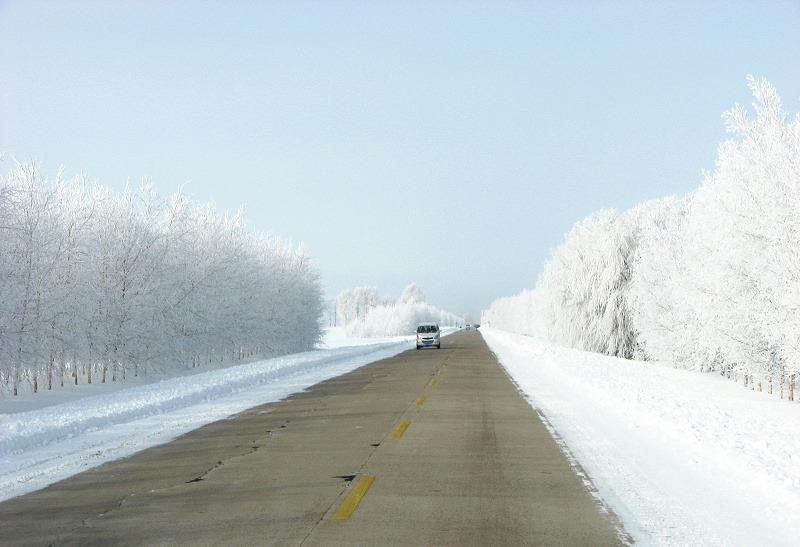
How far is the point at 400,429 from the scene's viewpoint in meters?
12.1

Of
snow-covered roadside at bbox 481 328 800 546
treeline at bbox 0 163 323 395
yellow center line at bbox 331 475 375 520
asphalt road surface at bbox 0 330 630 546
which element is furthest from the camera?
treeline at bbox 0 163 323 395

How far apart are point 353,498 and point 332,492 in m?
0.38

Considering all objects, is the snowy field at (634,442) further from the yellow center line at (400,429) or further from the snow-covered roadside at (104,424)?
the yellow center line at (400,429)

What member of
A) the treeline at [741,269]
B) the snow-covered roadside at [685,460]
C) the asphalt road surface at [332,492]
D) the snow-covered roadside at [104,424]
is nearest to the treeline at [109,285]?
the snow-covered roadside at [104,424]

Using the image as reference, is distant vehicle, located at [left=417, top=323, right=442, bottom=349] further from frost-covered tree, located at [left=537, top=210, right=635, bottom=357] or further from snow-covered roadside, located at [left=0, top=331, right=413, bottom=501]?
snow-covered roadside, located at [left=0, top=331, right=413, bottom=501]

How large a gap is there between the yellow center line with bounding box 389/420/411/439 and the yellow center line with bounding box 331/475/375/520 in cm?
309

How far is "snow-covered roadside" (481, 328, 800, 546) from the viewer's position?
243 inches

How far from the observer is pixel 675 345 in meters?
33.3

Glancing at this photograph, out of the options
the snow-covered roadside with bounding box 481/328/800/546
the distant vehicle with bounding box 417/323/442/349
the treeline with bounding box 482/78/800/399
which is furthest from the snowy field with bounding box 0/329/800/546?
the distant vehicle with bounding box 417/323/442/349

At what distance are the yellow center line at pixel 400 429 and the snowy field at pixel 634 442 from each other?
265 cm

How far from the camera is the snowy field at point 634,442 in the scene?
650 centimetres

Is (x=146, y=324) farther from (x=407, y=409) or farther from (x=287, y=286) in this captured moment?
(x=287, y=286)

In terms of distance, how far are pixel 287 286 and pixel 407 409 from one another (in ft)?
132

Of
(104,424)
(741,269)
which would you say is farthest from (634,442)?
(741,269)
